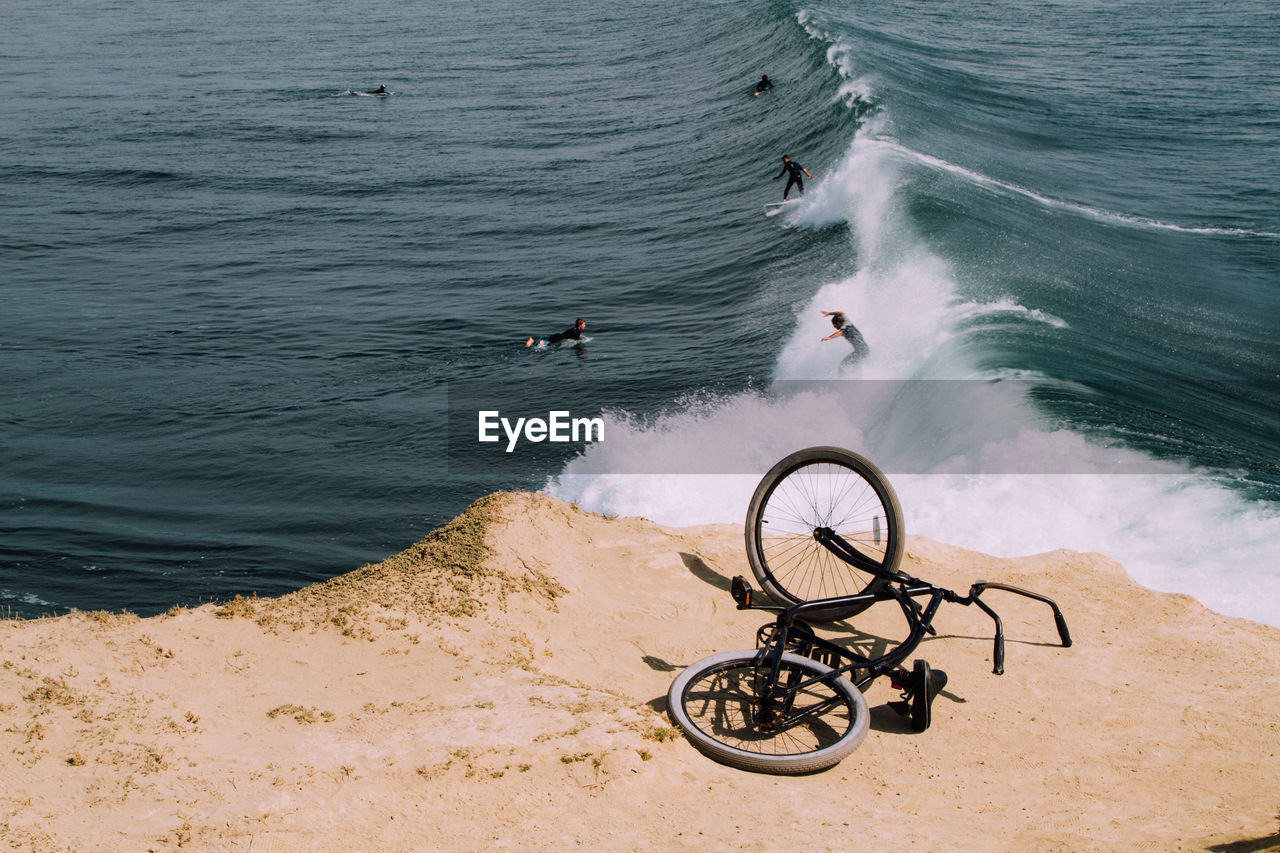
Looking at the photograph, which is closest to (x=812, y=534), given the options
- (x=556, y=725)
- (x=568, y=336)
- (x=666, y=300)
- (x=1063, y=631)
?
(x=1063, y=631)

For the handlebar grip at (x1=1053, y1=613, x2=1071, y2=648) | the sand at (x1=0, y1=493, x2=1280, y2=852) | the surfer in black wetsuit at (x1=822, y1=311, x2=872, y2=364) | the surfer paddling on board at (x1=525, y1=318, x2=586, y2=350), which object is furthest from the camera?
the surfer paddling on board at (x1=525, y1=318, x2=586, y2=350)

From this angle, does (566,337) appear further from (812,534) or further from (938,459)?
(812,534)

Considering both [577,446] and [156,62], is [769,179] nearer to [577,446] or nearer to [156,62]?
[577,446]

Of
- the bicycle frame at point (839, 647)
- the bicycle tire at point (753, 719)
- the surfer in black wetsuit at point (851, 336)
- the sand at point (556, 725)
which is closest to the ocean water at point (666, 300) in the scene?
the surfer in black wetsuit at point (851, 336)

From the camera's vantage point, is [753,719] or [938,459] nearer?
[753,719]

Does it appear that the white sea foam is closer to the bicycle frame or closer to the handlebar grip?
the handlebar grip

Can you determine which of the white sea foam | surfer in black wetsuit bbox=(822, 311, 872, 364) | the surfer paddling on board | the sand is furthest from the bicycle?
the surfer paddling on board
